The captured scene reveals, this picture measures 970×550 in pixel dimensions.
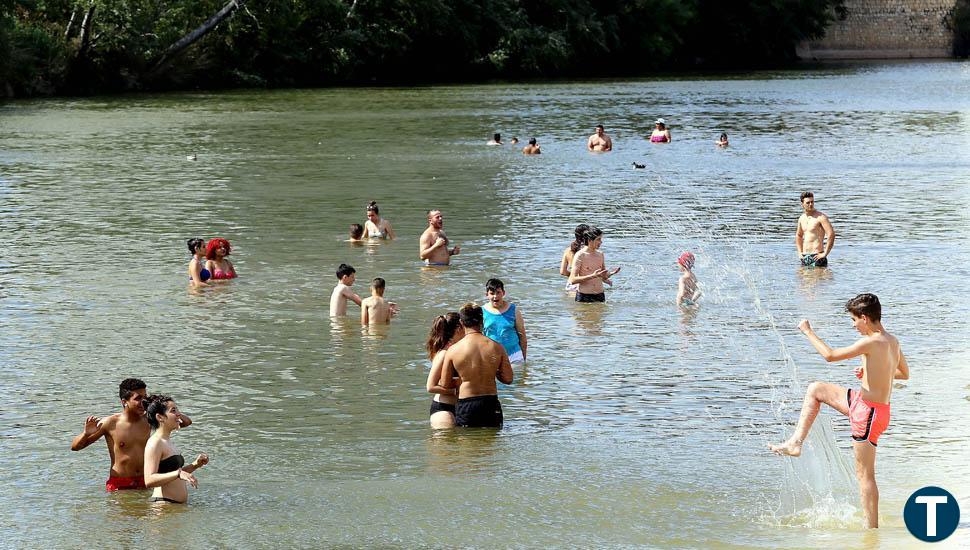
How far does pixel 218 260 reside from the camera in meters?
20.0

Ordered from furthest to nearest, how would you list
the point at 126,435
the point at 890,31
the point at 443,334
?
Answer: the point at 890,31
the point at 443,334
the point at 126,435

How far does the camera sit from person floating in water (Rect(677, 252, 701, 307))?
59.1 ft

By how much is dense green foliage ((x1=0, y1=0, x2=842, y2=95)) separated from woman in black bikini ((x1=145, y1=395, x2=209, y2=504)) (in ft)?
161

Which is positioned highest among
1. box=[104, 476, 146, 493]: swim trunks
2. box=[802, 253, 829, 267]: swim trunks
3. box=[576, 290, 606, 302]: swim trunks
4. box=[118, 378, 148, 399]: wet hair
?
box=[118, 378, 148, 399]: wet hair

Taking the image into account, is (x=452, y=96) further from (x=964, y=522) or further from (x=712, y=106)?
(x=964, y=522)

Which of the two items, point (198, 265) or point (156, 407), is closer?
point (156, 407)

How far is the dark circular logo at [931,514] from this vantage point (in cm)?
979

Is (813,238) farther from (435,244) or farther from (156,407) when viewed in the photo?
(156,407)

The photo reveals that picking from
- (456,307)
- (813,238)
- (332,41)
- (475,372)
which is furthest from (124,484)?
(332,41)

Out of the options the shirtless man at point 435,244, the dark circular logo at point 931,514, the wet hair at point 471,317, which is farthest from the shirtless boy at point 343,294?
the dark circular logo at point 931,514

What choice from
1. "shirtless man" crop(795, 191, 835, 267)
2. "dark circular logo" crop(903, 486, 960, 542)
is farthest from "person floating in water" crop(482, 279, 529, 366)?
"shirtless man" crop(795, 191, 835, 267)

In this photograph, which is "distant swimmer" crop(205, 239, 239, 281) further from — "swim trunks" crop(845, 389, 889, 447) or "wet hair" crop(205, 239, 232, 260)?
"swim trunks" crop(845, 389, 889, 447)

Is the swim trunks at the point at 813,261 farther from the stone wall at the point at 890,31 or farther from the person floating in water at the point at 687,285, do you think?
the stone wall at the point at 890,31

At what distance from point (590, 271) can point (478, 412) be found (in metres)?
5.88
